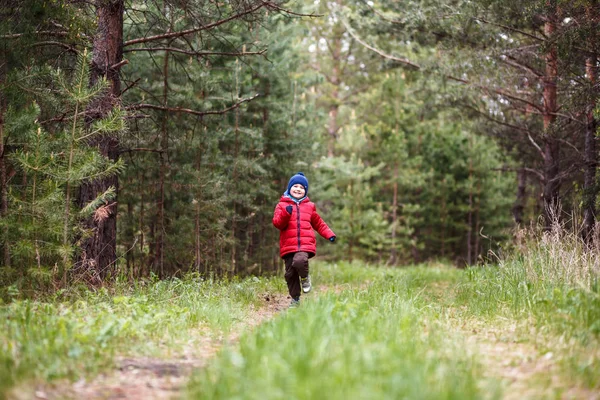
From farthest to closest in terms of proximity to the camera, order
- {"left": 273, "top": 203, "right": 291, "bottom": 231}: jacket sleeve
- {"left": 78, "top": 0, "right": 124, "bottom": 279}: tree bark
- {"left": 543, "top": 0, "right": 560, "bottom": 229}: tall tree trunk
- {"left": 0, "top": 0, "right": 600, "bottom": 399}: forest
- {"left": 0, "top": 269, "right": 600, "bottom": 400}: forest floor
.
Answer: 1. {"left": 543, "top": 0, "right": 560, "bottom": 229}: tall tree trunk
2. {"left": 273, "top": 203, "right": 291, "bottom": 231}: jacket sleeve
3. {"left": 78, "top": 0, "right": 124, "bottom": 279}: tree bark
4. {"left": 0, "top": 0, "right": 600, "bottom": 399}: forest
5. {"left": 0, "top": 269, "right": 600, "bottom": 400}: forest floor

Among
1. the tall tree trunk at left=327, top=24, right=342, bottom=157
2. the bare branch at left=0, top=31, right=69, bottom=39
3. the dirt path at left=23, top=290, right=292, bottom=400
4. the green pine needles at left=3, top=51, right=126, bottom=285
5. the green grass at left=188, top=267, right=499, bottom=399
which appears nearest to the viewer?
the green grass at left=188, top=267, right=499, bottom=399

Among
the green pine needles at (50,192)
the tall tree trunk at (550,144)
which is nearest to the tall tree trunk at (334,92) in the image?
the tall tree trunk at (550,144)

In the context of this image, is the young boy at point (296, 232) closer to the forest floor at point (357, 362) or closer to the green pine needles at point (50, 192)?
the forest floor at point (357, 362)

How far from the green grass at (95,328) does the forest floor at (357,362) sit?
0.10 meters

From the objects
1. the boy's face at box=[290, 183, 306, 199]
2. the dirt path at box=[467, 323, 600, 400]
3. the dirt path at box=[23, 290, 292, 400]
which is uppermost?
the boy's face at box=[290, 183, 306, 199]

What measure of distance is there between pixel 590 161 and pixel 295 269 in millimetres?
6715

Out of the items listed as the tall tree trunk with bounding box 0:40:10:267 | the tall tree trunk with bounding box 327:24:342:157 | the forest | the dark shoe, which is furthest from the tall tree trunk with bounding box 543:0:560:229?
the tall tree trunk with bounding box 327:24:342:157

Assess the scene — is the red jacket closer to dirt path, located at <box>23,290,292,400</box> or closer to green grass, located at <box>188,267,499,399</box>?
green grass, located at <box>188,267,499,399</box>

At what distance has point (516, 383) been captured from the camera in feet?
12.8

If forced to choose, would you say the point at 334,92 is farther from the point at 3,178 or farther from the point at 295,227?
the point at 3,178

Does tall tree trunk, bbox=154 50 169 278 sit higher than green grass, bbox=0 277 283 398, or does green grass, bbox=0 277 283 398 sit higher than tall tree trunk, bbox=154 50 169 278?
tall tree trunk, bbox=154 50 169 278

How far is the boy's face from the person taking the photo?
826 centimetres

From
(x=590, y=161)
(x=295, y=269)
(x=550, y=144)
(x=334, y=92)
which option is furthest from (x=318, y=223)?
(x=334, y=92)

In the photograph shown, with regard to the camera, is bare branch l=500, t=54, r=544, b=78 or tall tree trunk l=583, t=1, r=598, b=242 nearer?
tall tree trunk l=583, t=1, r=598, b=242
